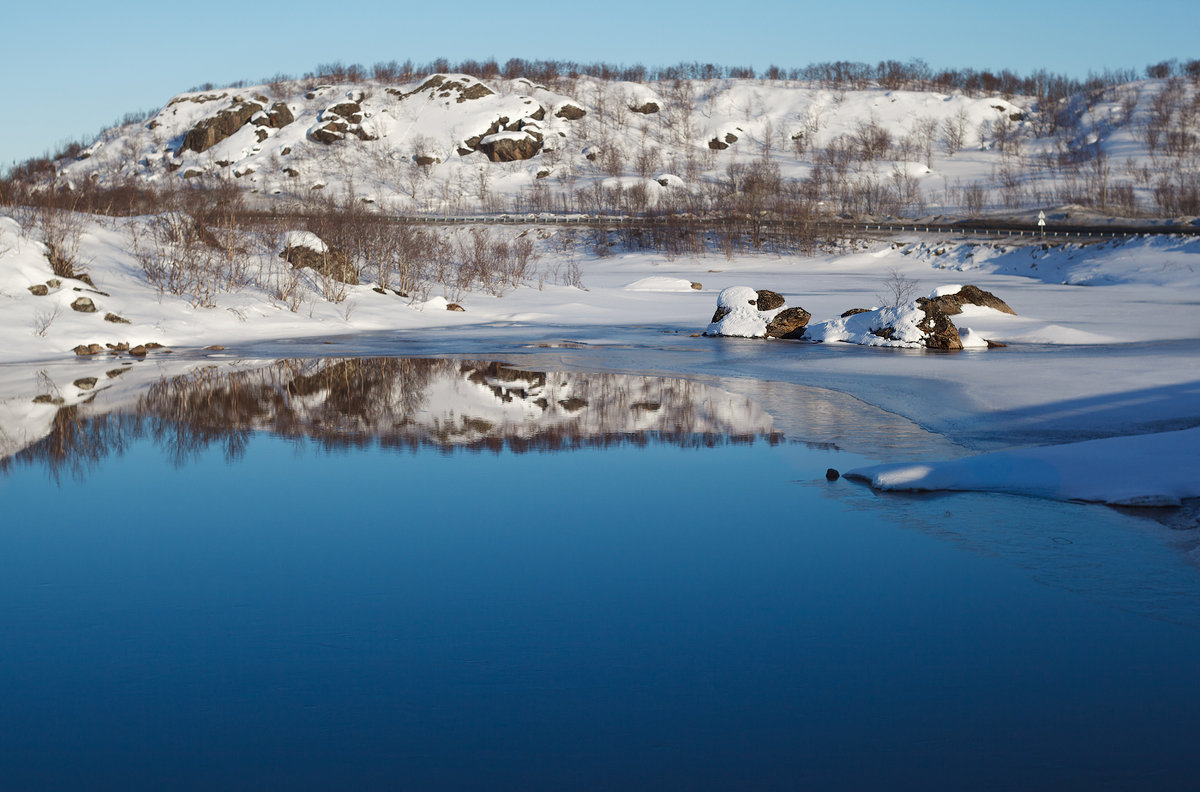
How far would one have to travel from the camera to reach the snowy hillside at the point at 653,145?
111 metres

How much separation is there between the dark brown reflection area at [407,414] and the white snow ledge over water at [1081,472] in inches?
117

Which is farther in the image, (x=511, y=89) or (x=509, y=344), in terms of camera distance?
(x=511, y=89)

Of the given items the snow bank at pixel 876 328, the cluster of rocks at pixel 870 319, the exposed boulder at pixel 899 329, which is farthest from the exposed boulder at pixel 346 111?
the exposed boulder at pixel 899 329

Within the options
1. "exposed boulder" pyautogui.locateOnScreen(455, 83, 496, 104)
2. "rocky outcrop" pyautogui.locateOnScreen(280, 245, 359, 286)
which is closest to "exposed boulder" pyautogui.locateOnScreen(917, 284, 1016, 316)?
"rocky outcrop" pyautogui.locateOnScreen(280, 245, 359, 286)

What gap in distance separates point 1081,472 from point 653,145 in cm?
13542

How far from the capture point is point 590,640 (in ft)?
21.2

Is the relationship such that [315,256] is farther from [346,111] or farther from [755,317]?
[346,111]

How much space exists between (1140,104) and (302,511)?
151m

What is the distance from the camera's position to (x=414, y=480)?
36.4ft

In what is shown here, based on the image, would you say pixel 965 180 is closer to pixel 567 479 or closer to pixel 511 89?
pixel 511 89

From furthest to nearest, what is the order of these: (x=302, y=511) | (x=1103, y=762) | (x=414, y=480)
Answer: (x=414, y=480) < (x=302, y=511) < (x=1103, y=762)

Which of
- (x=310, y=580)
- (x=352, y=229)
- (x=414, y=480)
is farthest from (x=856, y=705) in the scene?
(x=352, y=229)

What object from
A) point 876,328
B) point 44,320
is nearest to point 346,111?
point 44,320

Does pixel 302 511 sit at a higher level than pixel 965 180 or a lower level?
lower
